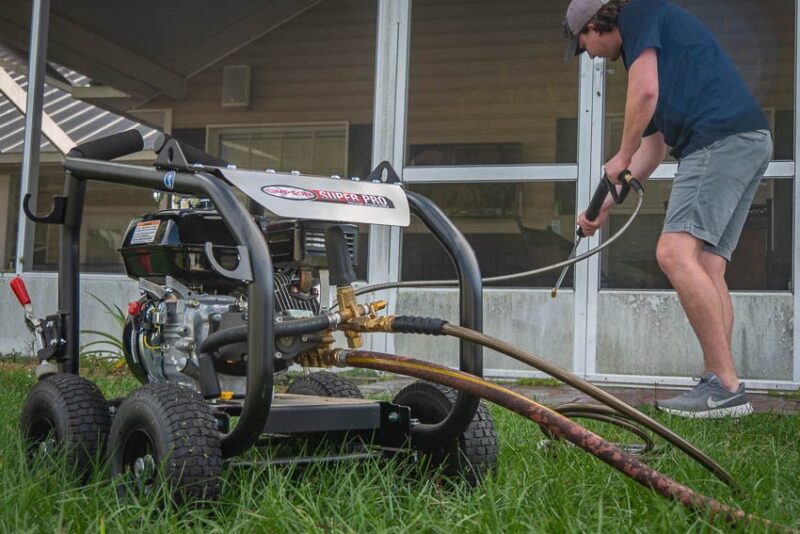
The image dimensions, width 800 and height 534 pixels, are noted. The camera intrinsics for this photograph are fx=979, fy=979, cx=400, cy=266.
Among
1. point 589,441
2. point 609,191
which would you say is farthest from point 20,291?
point 609,191

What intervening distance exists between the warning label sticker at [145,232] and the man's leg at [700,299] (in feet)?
6.91

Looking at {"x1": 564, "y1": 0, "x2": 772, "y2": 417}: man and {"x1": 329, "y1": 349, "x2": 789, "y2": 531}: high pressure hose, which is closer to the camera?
{"x1": 329, "y1": 349, "x2": 789, "y2": 531}: high pressure hose

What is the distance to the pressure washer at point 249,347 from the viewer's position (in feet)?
6.15

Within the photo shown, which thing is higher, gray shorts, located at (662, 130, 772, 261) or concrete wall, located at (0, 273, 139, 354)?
gray shorts, located at (662, 130, 772, 261)

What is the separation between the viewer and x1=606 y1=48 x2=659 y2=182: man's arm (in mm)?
3699

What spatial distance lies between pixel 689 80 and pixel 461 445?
2.21 metres

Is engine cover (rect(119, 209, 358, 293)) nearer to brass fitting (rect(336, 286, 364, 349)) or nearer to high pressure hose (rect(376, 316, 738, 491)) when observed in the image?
brass fitting (rect(336, 286, 364, 349))

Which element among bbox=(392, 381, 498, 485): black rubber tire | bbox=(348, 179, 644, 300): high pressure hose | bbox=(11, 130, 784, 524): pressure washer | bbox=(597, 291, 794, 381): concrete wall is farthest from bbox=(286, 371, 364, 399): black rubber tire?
bbox=(597, 291, 794, 381): concrete wall

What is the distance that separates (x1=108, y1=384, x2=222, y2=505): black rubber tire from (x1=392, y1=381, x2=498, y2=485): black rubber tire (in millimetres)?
591

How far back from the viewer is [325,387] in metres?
2.79

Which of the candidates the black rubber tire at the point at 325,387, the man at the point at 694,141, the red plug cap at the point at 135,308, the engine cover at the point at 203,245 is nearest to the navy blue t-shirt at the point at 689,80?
the man at the point at 694,141

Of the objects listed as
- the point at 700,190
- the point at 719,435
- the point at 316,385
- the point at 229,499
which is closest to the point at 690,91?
the point at 700,190

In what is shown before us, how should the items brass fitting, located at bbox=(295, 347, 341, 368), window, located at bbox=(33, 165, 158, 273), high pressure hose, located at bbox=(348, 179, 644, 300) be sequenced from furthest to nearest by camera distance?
window, located at bbox=(33, 165, 158, 273) < high pressure hose, located at bbox=(348, 179, 644, 300) < brass fitting, located at bbox=(295, 347, 341, 368)

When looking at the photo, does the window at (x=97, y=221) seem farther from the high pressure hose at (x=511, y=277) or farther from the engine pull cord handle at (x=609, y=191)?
the engine pull cord handle at (x=609, y=191)
